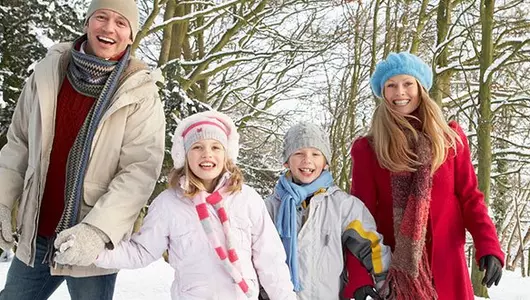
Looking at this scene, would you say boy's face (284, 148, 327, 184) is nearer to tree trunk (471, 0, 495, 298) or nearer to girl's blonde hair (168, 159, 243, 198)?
girl's blonde hair (168, 159, 243, 198)

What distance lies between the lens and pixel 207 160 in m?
2.42

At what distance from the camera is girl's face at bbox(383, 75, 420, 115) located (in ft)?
8.98

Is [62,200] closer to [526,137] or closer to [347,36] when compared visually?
[347,36]

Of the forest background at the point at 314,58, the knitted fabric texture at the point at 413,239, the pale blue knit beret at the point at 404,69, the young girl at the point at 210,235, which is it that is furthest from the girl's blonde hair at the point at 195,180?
the forest background at the point at 314,58

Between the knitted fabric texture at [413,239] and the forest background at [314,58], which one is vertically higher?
the forest background at [314,58]

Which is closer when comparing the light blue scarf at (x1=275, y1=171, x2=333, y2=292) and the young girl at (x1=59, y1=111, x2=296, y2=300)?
the young girl at (x1=59, y1=111, x2=296, y2=300)

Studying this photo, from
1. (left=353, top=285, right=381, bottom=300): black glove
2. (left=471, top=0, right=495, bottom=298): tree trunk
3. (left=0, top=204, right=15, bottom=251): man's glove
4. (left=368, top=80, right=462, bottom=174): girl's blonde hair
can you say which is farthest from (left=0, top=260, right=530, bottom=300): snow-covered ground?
(left=368, top=80, right=462, bottom=174): girl's blonde hair

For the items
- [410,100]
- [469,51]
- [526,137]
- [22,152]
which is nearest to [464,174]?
[410,100]

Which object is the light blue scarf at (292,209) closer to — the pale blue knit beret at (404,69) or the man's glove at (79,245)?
the pale blue knit beret at (404,69)

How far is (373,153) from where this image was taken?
2.79m

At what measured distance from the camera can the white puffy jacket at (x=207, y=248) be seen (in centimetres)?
232

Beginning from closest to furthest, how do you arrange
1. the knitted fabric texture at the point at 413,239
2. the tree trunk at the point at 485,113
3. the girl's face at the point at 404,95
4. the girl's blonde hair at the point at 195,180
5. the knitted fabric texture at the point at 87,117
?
the knitted fabric texture at the point at 87,117, the girl's blonde hair at the point at 195,180, the knitted fabric texture at the point at 413,239, the girl's face at the point at 404,95, the tree trunk at the point at 485,113

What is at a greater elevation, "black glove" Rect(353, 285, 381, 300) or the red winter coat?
the red winter coat

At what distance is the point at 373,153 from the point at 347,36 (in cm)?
945
